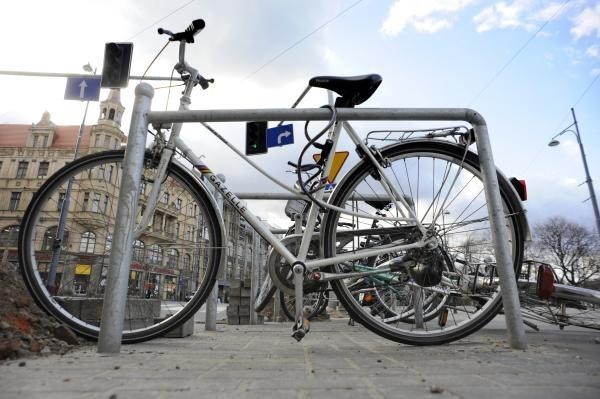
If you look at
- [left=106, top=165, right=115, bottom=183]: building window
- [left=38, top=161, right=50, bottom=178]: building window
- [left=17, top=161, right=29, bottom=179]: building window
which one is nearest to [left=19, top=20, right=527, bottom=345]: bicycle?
[left=106, top=165, right=115, bottom=183]: building window

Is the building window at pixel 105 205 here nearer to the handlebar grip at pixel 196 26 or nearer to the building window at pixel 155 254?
the building window at pixel 155 254

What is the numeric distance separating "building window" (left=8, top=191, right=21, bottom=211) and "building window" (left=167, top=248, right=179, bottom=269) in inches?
1325

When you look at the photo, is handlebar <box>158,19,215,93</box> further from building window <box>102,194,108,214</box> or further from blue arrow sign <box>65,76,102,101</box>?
blue arrow sign <box>65,76,102,101</box>

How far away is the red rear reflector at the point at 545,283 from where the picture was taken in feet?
9.87

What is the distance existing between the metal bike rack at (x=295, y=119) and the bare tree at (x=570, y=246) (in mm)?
35322

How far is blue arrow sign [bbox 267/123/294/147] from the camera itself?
3008 mm

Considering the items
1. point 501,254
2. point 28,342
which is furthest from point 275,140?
point 28,342

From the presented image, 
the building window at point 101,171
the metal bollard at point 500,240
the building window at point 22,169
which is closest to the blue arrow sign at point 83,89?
the building window at point 101,171

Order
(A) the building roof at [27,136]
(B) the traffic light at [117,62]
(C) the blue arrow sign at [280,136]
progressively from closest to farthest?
1. (C) the blue arrow sign at [280,136]
2. (B) the traffic light at [117,62]
3. (A) the building roof at [27,136]

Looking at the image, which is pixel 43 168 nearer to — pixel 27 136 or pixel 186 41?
pixel 27 136

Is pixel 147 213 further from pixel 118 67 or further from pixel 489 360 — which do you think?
pixel 118 67

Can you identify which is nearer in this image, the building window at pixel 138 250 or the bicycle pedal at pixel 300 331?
the bicycle pedal at pixel 300 331

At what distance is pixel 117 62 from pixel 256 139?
5176 mm

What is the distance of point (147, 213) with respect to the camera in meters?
2.34
